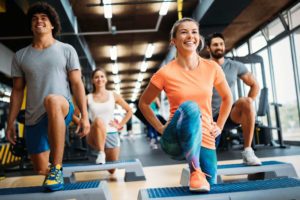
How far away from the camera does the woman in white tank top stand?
382cm

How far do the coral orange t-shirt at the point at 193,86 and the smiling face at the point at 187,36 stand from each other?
12 centimetres

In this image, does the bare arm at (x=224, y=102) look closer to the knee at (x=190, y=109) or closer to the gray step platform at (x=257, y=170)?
the knee at (x=190, y=109)

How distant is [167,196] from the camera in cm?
167

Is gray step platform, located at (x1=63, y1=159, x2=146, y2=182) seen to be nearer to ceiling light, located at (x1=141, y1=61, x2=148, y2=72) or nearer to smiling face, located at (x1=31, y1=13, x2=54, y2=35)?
smiling face, located at (x1=31, y1=13, x2=54, y2=35)

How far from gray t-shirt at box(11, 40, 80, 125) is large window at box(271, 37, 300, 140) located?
20.2ft

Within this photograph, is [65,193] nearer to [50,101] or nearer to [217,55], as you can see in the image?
[50,101]

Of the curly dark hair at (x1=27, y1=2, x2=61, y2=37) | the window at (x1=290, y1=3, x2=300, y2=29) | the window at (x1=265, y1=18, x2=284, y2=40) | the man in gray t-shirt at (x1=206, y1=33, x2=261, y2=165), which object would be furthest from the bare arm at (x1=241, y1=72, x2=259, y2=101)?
the window at (x1=265, y1=18, x2=284, y2=40)

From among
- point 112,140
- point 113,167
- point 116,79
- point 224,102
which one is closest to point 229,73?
point 224,102

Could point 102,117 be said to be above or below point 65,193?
above

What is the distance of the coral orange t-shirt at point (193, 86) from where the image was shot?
5.98 feet

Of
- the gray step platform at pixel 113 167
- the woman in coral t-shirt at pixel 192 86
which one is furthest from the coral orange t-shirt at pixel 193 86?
the gray step platform at pixel 113 167

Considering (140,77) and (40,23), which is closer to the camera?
(40,23)

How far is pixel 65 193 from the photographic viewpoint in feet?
6.61

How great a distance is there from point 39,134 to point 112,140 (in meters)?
1.89
